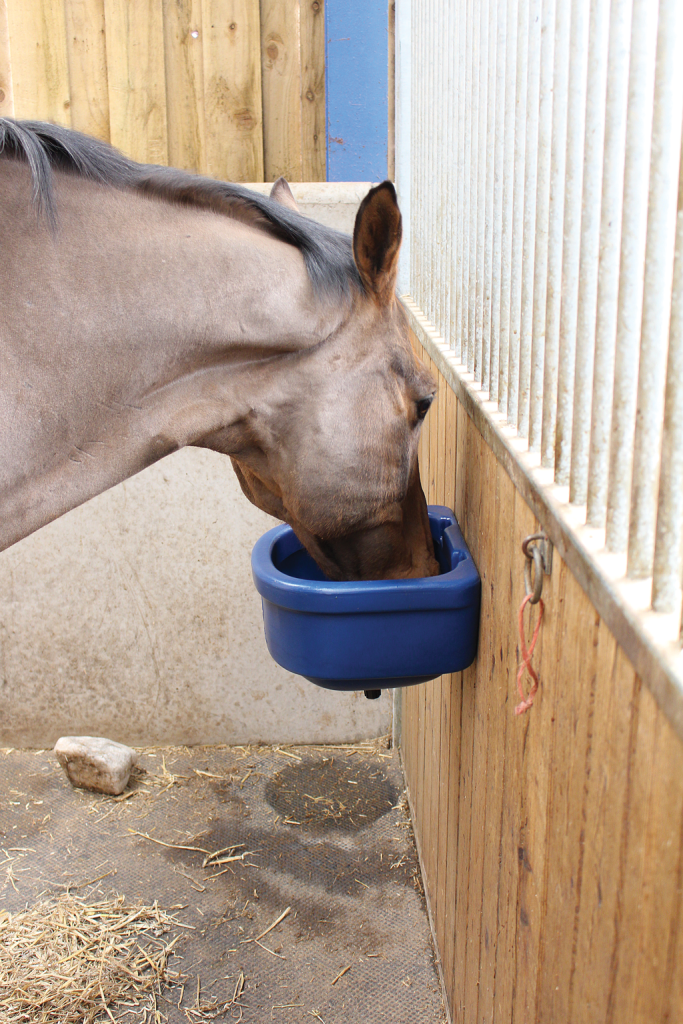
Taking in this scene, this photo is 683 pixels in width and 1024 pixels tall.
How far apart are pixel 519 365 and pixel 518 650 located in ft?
1.27

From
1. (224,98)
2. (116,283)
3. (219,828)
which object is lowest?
(219,828)

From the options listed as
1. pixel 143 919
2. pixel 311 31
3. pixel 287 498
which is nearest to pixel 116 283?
pixel 287 498

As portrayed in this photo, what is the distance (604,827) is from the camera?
2.45 ft

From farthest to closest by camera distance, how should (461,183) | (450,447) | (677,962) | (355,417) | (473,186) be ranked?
(450,447) → (461,183) → (473,186) → (355,417) → (677,962)

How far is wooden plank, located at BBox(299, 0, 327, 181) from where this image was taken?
284 cm

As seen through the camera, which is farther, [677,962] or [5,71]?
[5,71]

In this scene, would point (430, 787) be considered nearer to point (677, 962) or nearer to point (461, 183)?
point (461, 183)

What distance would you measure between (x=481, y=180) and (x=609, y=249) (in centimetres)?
74

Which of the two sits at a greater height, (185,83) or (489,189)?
(185,83)

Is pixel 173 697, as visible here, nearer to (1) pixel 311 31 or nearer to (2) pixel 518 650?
(2) pixel 518 650

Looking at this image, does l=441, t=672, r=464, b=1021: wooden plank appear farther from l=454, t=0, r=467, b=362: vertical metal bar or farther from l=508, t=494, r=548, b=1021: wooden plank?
l=454, t=0, r=467, b=362: vertical metal bar

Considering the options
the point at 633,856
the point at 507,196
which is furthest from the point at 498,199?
the point at 633,856

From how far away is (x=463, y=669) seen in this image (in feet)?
4.91

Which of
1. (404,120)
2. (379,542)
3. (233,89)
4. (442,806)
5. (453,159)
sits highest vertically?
(233,89)
